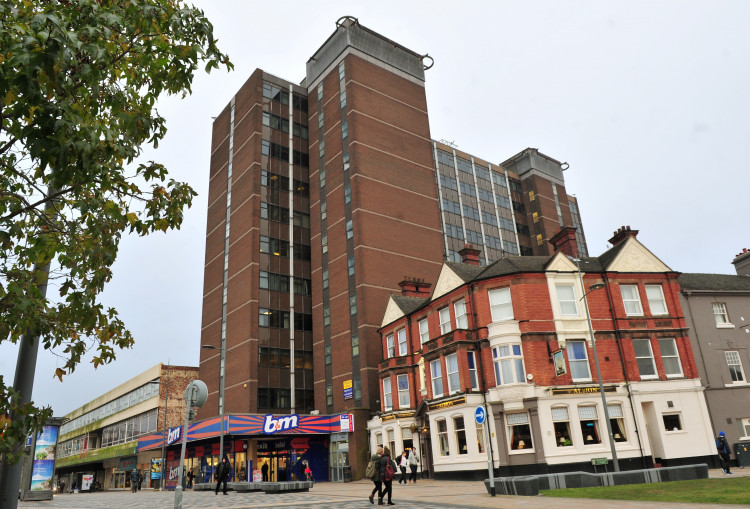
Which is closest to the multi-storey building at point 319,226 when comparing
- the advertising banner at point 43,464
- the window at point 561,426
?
the window at point 561,426

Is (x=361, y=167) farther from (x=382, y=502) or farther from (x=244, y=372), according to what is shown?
(x=382, y=502)

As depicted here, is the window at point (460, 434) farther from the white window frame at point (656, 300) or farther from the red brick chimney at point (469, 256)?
the white window frame at point (656, 300)

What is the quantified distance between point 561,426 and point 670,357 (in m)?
8.19

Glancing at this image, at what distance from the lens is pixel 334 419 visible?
154ft

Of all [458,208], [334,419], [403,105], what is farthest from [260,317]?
[458,208]

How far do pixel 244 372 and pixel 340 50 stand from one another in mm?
36004

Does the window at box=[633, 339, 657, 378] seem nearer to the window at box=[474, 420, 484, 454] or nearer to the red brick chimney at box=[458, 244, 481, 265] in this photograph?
the window at box=[474, 420, 484, 454]

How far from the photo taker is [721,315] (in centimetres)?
3672

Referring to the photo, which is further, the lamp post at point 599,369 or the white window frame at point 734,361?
the white window frame at point 734,361

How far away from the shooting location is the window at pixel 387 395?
136 feet

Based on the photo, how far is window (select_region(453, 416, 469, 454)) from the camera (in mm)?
33003

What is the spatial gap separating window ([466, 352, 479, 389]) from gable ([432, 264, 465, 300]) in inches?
183

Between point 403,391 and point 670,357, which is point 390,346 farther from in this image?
point 670,357

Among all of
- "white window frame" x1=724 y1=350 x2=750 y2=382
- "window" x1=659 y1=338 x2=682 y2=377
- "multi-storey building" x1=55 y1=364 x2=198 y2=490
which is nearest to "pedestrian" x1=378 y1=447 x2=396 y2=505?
"window" x1=659 y1=338 x2=682 y2=377
